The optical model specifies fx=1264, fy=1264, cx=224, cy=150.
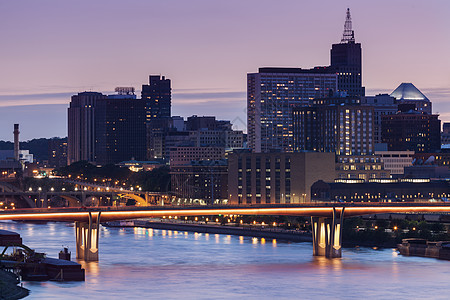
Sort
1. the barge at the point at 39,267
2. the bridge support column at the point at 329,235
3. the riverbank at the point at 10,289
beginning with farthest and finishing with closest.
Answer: the bridge support column at the point at 329,235 < the barge at the point at 39,267 < the riverbank at the point at 10,289

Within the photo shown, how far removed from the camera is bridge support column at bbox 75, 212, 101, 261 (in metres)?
132

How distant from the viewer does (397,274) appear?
403 ft

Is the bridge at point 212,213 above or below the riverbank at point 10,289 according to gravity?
above

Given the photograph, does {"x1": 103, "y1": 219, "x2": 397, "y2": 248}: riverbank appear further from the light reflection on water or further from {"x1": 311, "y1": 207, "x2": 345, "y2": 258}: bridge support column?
{"x1": 311, "y1": 207, "x2": 345, "y2": 258}: bridge support column

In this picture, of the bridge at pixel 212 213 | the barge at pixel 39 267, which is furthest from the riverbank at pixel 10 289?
the bridge at pixel 212 213

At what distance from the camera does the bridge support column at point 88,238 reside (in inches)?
5217

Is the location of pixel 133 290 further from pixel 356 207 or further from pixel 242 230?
pixel 242 230

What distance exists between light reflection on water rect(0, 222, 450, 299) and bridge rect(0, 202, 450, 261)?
249cm

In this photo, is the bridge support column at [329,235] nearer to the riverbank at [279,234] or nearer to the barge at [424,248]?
the barge at [424,248]

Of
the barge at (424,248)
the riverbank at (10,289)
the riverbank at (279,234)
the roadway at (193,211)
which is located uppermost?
the roadway at (193,211)

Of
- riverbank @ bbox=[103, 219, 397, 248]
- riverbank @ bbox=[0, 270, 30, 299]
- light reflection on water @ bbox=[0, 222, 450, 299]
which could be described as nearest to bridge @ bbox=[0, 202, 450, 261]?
light reflection on water @ bbox=[0, 222, 450, 299]

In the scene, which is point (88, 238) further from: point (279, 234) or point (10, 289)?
point (279, 234)

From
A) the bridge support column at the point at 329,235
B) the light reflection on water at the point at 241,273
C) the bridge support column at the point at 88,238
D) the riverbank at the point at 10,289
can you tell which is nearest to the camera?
the riverbank at the point at 10,289

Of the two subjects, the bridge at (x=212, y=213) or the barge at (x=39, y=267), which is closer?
the barge at (x=39, y=267)
